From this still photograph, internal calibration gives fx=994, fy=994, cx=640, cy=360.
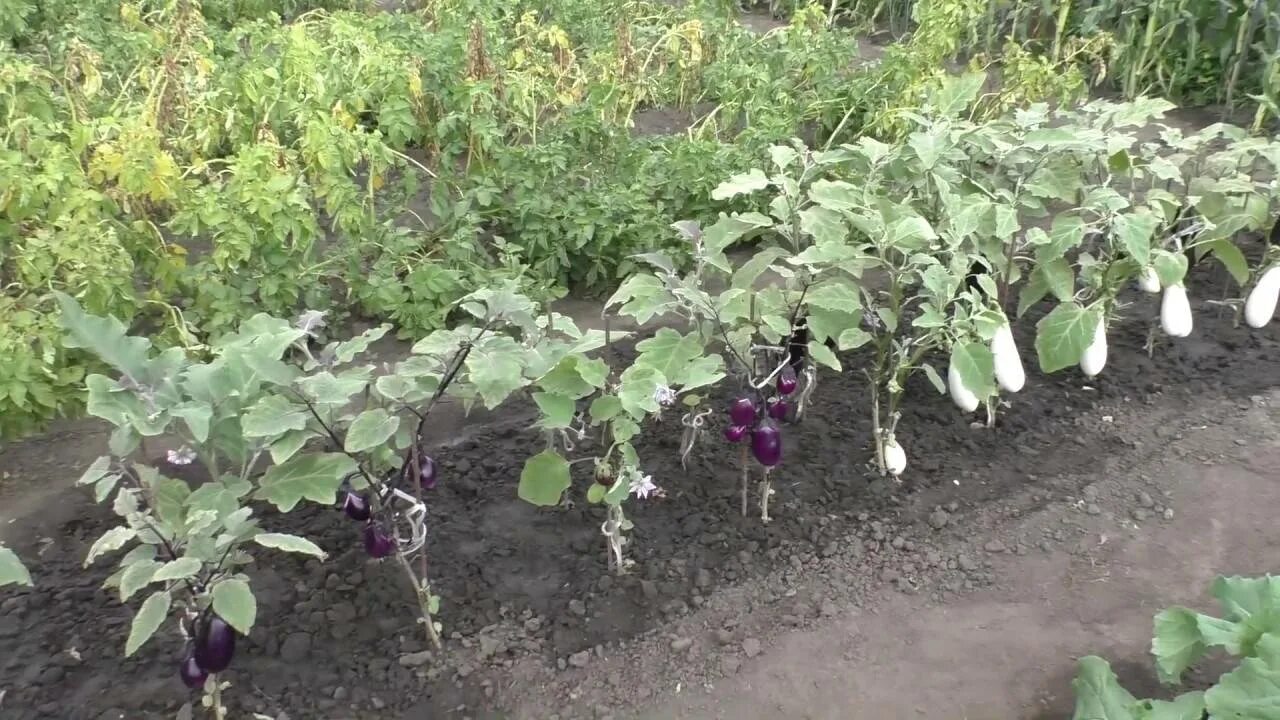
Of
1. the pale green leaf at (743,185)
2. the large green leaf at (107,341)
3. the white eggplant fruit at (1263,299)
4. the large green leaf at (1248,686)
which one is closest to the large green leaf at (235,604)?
the large green leaf at (107,341)

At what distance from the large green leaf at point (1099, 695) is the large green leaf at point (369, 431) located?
1483 millimetres

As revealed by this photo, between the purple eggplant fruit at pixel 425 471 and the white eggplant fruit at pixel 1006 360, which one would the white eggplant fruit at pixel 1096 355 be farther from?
the purple eggplant fruit at pixel 425 471

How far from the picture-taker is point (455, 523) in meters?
2.56

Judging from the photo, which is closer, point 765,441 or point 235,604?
point 235,604

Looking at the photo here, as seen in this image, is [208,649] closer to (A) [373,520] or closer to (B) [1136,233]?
(A) [373,520]

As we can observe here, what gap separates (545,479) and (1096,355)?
1721 millimetres

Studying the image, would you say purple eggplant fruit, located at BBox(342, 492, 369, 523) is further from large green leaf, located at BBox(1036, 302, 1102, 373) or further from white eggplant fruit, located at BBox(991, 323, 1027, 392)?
large green leaf, located at BBox(1036, 302, 1102, 373)

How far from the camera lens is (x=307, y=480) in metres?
1.98

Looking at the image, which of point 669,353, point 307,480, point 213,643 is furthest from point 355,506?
point 669,353

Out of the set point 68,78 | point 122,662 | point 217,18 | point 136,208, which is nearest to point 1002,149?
point 122,662

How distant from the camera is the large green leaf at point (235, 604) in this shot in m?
1.77

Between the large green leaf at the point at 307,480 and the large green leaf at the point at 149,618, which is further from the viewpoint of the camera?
the large green leaf at the point at 307,480

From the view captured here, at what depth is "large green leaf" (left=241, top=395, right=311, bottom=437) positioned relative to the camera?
1.86 m

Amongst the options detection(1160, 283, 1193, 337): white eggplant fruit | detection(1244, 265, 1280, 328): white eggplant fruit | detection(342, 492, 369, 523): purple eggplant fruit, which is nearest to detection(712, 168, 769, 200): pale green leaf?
detection(342, 492, 369, 523): purple eggplant fruit
